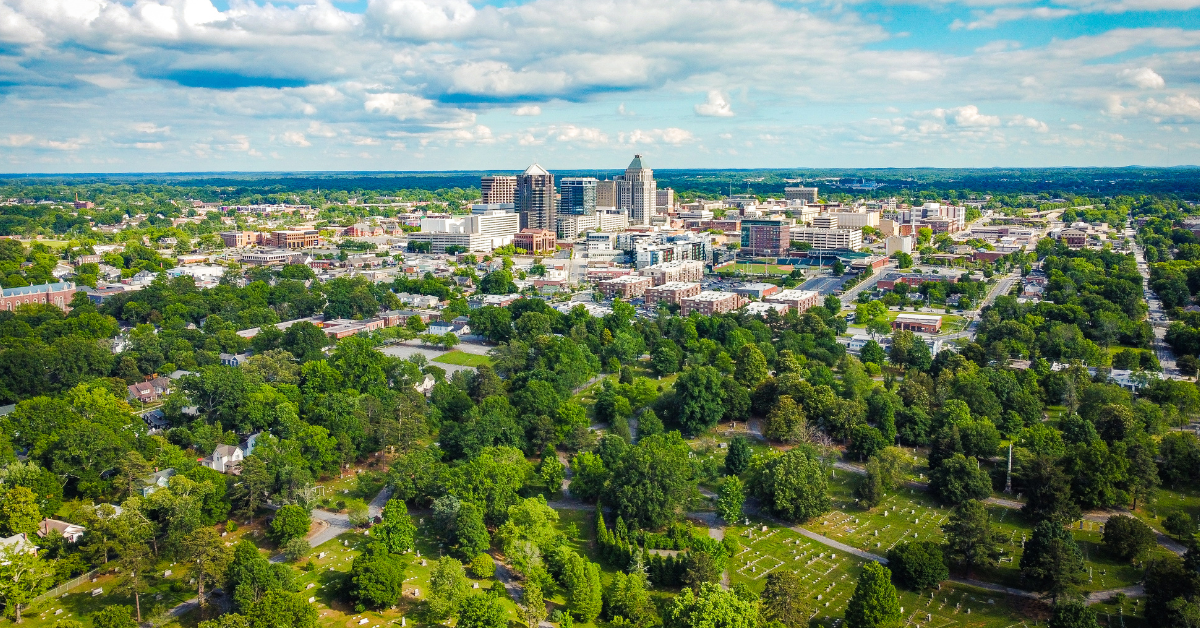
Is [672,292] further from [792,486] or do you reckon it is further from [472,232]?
[472,232]

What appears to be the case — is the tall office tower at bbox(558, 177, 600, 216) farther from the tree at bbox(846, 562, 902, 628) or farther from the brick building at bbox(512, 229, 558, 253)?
the tree at bbox(846, 562, 902, 628)

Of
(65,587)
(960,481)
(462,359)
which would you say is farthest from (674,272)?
(65,587)

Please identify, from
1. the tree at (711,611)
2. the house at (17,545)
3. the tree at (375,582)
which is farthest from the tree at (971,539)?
the house at (17,545)

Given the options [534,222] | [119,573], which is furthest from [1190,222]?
[119,573]

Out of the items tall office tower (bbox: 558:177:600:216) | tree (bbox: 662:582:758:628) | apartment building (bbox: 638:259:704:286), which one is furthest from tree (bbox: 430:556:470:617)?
tall office tower (bbox: 558:177:600:216)

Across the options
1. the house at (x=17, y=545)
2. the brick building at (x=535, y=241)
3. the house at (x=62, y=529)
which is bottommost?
the house at (x=62, y=529)

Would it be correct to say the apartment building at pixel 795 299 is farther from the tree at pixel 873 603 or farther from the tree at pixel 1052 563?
the tree at pixel 873 603
